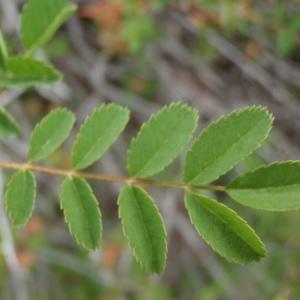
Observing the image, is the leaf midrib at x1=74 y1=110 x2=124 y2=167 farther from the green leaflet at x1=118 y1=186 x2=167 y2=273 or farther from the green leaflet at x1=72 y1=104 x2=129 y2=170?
the green leaflet at x1=118 y1=186 x2=167 y2=273

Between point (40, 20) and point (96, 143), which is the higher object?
point (40, 20)

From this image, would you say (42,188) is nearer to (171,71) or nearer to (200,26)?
(171,71)

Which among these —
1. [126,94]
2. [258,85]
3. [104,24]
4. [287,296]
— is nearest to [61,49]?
[104,24]

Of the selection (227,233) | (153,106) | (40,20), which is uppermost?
(153,106)

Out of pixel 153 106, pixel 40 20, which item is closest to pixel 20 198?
pixel 40 20

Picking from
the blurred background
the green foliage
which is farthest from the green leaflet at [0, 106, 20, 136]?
the blurred background

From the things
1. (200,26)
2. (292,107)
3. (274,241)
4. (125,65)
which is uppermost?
(125,65)

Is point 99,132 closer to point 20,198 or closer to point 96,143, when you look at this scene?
point 96,143
